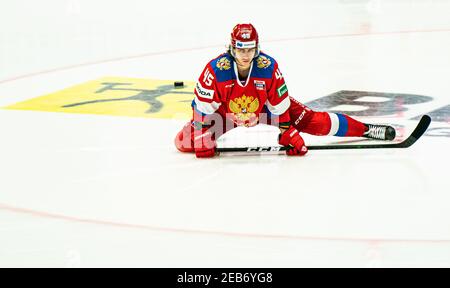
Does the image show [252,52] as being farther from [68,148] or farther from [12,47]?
[12,47]

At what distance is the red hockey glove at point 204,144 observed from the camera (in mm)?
5793

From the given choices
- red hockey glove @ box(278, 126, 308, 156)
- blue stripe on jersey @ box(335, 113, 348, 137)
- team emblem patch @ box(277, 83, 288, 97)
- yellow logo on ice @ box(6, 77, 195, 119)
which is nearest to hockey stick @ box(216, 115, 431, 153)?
red hockey glove @ box(278, 126, 308, 156)

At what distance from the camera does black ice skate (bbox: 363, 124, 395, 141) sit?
20.0 ft

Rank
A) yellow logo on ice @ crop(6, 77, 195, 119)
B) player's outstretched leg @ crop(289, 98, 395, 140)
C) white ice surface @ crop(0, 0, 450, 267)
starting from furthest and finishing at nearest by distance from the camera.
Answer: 1. yellow logo on ice @ crop(6, 77, 195, 119)
2. player's outstretched leg @ crop(289, 98, 395, 140)
3. white ice surface @ crop(0, 0, 450, 267)

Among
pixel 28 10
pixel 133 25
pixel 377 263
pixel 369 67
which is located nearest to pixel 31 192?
pixel 377 263

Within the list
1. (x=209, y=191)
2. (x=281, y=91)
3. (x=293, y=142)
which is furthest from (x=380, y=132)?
(x=209, y=191)

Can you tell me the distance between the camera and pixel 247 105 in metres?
5.73

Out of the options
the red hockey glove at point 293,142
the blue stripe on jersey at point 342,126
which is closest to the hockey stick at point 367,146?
the red hockey glove at point 293,142

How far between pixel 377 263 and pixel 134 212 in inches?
59.5

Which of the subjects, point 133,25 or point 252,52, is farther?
point 133,25

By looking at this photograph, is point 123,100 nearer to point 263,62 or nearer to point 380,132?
point 263,62

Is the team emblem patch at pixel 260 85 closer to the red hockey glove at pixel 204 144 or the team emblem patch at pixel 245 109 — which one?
the team emblem patch at pixel 245 109

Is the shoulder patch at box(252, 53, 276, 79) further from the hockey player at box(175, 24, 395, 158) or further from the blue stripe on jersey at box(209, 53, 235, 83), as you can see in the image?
the blue stripe on jersey at box(209, 53, 235, 83)

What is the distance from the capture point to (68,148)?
6.18 meters
